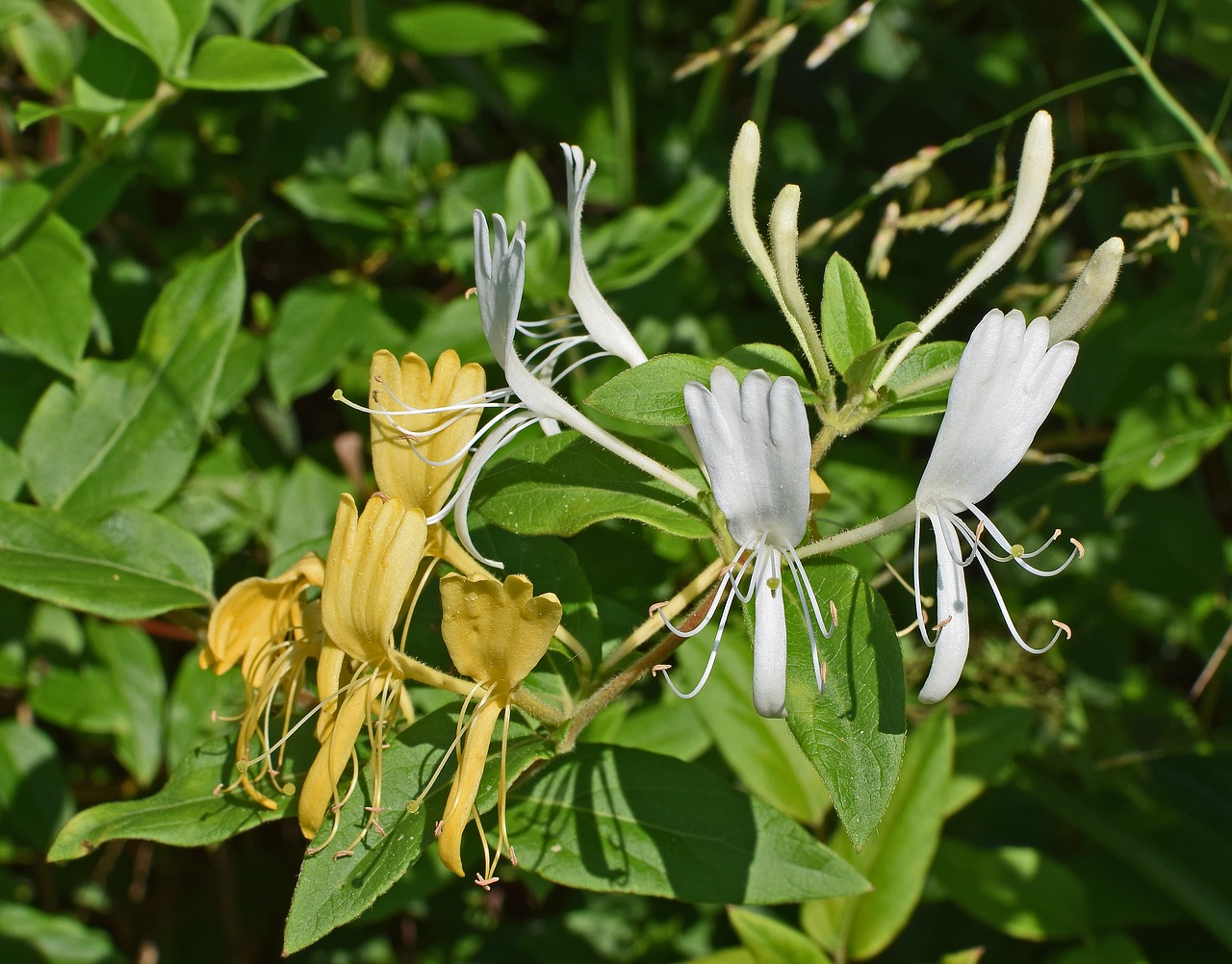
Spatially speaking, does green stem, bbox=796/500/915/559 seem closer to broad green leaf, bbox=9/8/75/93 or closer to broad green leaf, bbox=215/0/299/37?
broad green leaf, bbox=215/0/299/37

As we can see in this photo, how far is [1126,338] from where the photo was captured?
146 centimetres

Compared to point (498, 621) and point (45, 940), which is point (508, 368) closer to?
point (498, 621)

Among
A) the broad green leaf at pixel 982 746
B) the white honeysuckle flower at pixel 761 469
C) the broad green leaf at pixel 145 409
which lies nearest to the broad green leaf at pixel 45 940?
the broad green leaf at pixel 145 409

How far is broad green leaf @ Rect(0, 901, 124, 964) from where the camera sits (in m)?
1.36

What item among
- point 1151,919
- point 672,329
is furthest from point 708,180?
point 1151,919

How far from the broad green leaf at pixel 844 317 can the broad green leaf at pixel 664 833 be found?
0.36m

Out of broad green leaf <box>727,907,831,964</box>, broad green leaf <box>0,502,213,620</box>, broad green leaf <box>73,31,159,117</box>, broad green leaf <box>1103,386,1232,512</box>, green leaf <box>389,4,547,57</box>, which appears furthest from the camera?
green leaf <box>389,4,547,57</box>

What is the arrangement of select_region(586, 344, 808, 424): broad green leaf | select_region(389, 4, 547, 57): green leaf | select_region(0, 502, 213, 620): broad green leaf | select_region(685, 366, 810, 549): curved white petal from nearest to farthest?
select_region(685, 366, 810, 549): curved white petal < select_region(586, 344, 808, 424): broad green leaf < select_region(0, 502, 213, 620): broad green leaf < select_region(389, 4, 547, 57): green leaf

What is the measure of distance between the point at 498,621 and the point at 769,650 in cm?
16

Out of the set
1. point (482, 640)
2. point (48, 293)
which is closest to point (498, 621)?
point (482, 640)

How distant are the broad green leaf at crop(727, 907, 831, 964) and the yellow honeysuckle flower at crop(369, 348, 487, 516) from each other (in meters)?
0.59

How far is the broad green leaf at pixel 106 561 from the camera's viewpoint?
36.1 inches

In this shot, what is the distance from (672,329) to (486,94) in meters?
0.50

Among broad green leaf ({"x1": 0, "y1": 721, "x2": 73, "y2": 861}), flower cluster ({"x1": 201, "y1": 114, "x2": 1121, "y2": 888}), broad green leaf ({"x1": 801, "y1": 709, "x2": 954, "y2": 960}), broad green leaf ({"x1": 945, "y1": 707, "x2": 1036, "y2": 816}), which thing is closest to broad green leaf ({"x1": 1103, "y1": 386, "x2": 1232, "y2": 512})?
broad green leaf ({"x1": 945, "y1": 707, "x2": 1036, "y2": 816})
